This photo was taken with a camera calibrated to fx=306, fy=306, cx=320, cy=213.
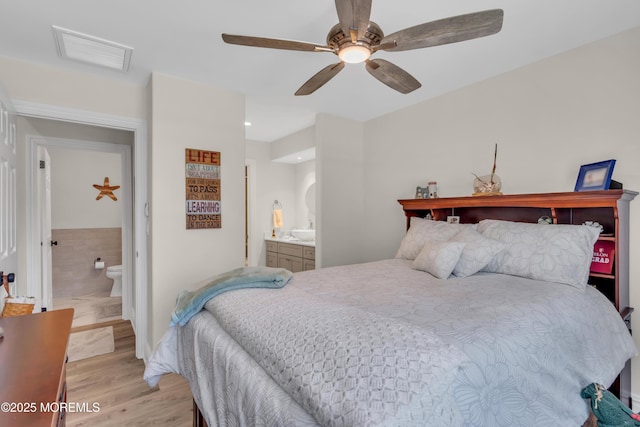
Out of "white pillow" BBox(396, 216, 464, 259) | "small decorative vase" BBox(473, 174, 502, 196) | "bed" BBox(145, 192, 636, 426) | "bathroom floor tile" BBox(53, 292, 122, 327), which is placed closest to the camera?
"bed" BBox(145, 192, 636, 426)

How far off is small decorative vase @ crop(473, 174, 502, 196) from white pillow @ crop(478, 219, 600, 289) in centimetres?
44

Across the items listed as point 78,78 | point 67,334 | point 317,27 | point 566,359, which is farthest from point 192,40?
point 566,359

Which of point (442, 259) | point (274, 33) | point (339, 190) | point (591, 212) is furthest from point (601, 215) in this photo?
point (274, 33)

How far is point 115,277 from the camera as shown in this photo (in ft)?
14.9

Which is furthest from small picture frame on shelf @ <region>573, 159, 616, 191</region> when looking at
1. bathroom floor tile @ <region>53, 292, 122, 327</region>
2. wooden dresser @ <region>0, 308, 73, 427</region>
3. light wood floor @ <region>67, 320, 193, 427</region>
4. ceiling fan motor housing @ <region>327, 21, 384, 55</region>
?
bathroom floor tile @ <region>53, 292, 122, 327</region>

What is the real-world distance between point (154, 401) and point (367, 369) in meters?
2.04

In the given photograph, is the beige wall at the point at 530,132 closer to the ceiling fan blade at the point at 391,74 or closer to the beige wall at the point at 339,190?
the beige wall at the point at 339,190

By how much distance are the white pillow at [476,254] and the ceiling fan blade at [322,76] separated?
1.37 meters

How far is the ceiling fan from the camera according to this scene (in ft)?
4.32

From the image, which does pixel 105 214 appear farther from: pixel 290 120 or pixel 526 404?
pixel 526 404

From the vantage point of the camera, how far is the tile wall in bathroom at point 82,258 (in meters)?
4.64

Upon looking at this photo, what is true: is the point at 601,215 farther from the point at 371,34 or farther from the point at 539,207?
the point at 371,34

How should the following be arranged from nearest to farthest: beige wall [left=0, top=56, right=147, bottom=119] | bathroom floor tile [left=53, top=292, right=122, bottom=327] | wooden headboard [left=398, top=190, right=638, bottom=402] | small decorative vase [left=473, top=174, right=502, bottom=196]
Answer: wooden headboard [left=398, top=190, right=638, bottom=402] < beige wall [left=0, top=56, right=147, bottom=119] < small decorative vase [left=473, top=174, right=502, bottom=196] < bathroom floor tile [left=53, top=292, right=122, bottom=327]

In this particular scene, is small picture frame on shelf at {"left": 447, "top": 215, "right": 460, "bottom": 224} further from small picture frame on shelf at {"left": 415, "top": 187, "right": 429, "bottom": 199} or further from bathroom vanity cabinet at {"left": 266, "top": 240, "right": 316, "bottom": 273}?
bathroom vanity cabinet at {"left": 266, "top": 240, "right": 316, "bottom": 273}
